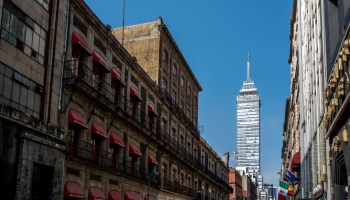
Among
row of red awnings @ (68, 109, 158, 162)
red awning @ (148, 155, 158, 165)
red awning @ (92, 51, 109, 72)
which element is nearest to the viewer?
row of red awnings @ (68, 109, 158, 162)

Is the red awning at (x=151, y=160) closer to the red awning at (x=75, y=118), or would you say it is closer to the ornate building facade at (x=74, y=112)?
the ornate building facade at (x=74, y=112)

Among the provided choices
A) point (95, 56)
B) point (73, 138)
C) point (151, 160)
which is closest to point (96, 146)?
point (73, 138)

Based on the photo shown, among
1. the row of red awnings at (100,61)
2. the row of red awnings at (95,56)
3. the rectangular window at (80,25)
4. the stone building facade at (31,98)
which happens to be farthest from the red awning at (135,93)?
the stone building facade at (31,98)

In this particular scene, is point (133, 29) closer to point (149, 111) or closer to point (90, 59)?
point (149, 111)

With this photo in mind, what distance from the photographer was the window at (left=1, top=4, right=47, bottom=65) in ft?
68.3

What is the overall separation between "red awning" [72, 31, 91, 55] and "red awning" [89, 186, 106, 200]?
758cm

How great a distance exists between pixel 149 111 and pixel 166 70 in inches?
330

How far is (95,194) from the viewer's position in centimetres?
2766

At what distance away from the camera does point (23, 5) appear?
72.5 feet

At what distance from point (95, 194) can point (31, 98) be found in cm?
769

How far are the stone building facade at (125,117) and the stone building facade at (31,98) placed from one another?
1.20 meters

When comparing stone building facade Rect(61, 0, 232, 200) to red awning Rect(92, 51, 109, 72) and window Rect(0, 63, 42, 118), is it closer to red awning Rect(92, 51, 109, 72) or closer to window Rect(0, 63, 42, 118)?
red awning Rect(92, 51, 109, 72)

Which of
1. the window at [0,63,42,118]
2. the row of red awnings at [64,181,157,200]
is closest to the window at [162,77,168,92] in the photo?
the row of red awnings at [64,181,157,200]

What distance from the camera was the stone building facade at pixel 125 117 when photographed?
Answer: 26.5m
